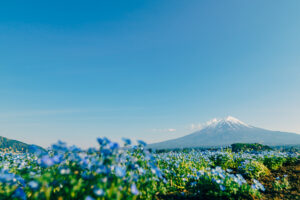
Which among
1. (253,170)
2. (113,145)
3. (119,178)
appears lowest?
(253,170)

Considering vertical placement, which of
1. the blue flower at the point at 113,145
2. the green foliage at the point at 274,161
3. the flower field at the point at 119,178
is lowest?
the green foliage at the point at 274,161

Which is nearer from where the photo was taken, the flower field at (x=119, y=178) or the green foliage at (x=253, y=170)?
the flower field at (x=119, y=178)

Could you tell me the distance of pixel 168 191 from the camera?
193 inches

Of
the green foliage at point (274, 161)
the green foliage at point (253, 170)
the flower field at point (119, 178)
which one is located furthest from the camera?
the green foliage at point (274, 161)

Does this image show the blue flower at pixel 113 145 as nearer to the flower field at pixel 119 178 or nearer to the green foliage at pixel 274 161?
the flower field at pixel 119 178

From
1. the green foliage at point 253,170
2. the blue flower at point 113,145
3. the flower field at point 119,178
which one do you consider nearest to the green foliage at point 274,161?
the flower field at point 119,178

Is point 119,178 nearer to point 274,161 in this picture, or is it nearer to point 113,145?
point 113,145

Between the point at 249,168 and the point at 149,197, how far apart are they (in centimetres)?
499

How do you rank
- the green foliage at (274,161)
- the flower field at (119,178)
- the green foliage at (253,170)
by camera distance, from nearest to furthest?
the flower field at (119,178) → the green foliage at (253,170) → the green foliage at (274,161)

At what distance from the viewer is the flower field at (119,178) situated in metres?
2.43

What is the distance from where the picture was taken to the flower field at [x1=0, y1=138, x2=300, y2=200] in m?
2.43

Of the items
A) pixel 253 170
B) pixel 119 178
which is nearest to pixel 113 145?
pixel 119 178

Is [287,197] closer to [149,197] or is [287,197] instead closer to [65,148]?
[149,197]

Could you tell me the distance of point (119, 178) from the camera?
258 cm
